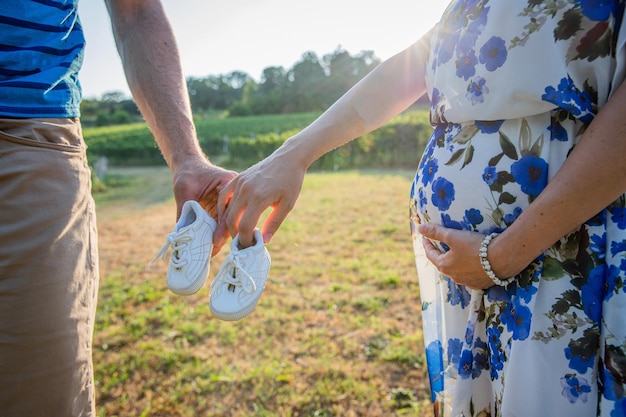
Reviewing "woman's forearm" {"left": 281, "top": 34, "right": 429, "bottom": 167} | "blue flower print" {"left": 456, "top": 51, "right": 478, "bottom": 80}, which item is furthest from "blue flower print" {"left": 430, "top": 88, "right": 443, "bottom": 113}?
"woman's forearm" {"left": 281, "top": 34, "right": 429, "bottom": 167}

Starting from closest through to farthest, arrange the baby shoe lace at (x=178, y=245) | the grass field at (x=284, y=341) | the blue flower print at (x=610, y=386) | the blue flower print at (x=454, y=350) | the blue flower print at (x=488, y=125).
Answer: the blue flower print at (x=610, y=386), the blue flower print at (x=488, y=125), the blue flower print at (x=454, y=350), the baby shoe lace at (x=178, y=245), the grass field at (x=284, y=341)

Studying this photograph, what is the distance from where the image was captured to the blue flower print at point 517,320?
1142 mm

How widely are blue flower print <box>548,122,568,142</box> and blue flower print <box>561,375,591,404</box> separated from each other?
2.04 ft

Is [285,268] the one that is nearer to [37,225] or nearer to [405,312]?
[405,312]

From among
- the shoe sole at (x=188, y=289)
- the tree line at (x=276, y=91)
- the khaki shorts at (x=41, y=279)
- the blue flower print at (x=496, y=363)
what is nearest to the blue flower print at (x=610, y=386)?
the blue flower print at (x=496, y=363)

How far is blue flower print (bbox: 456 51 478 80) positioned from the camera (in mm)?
1252

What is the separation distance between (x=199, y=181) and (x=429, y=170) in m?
0.96

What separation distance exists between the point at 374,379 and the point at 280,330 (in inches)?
46.4

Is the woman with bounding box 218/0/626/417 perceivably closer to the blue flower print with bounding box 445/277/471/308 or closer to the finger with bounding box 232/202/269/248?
the blue flower print with bounding box 445/277/471/308

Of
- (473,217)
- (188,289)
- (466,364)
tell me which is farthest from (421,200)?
(188,289)

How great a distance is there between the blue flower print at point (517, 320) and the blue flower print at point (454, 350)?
28cm

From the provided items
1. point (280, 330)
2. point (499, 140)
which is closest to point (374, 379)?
point (280, 330)

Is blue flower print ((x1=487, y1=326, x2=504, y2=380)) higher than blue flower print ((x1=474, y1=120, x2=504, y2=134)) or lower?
lower

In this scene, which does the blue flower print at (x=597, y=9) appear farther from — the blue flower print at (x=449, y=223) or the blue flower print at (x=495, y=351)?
the blue flower print at (x=495, y=351)
